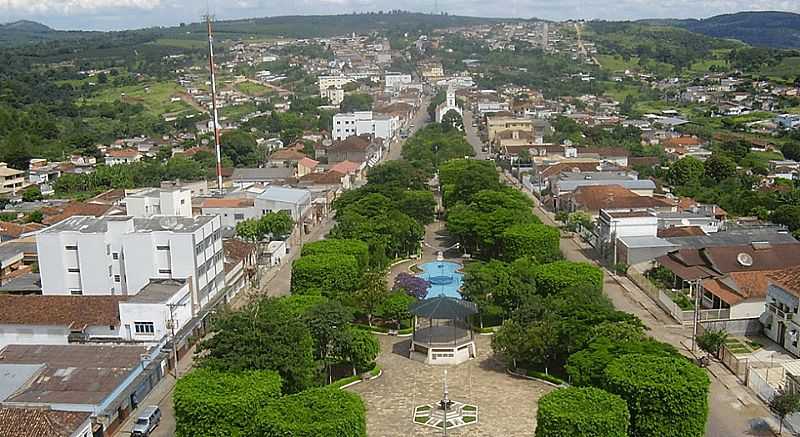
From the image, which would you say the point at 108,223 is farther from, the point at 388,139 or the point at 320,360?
the point at 388,139

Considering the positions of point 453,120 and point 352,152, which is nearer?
point 352,152

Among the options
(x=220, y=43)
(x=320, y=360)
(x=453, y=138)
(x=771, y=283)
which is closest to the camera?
(x=320, y=360)

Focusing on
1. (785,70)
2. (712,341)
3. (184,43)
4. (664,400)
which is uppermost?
(184,43)

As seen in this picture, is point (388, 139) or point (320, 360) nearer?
point (320, 360)

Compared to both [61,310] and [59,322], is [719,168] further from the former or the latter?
[59,322]

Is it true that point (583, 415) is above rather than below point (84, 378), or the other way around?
above

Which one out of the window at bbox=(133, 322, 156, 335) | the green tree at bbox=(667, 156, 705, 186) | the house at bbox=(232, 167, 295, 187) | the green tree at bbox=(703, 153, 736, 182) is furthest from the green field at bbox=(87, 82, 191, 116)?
the window at bbox=(133, 322, 156, 335)

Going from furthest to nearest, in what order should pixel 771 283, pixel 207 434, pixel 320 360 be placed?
pixel 771 283 < pixel 320 360 < pixel 207 434

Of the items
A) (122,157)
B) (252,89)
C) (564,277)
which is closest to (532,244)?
(564,277)

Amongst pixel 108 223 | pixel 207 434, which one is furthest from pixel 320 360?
pixel 108 223
